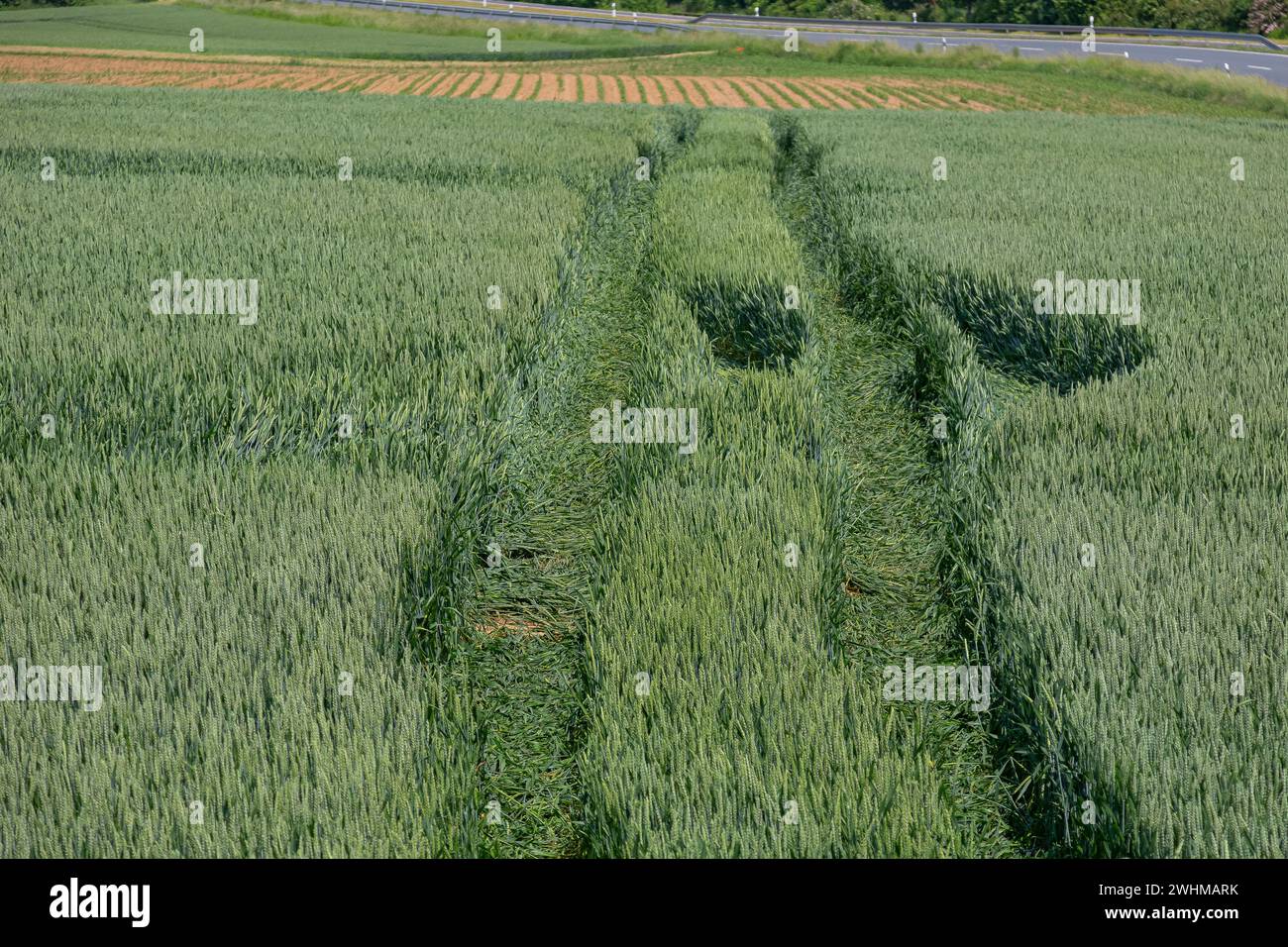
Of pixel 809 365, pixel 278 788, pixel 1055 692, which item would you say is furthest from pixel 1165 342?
pixel 278 788

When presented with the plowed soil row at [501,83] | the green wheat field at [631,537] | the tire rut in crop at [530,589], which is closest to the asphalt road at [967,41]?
the plowed soil row at [501,83]

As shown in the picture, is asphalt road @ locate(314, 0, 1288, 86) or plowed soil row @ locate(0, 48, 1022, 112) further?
asphalt road @ locate(314, 0, 1288, 86)

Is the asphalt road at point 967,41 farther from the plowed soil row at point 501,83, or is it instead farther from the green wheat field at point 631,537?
the green wheat field at point 631,537

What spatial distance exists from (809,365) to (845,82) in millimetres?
25322

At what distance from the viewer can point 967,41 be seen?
127 feet

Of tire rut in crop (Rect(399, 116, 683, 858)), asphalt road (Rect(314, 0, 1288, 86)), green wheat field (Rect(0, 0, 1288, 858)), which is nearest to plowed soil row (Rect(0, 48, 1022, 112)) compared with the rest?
asphalt road (Rect(314, 0, 1288, 86))

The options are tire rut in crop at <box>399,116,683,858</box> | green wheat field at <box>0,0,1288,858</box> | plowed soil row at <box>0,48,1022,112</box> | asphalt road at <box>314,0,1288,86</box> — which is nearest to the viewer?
green wheat field at <box>0,0,1288,858</box>

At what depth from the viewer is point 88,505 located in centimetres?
339

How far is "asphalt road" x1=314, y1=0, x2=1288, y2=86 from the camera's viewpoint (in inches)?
1215

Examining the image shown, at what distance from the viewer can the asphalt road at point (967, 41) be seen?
30859mm

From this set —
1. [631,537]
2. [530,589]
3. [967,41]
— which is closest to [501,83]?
[967,41]

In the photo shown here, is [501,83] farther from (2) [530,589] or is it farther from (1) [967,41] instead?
(2) [530,589]

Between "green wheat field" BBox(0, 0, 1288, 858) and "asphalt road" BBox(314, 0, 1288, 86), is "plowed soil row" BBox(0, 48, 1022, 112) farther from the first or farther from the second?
"green wheat field" BBox(0, 0, 1288, 858)
